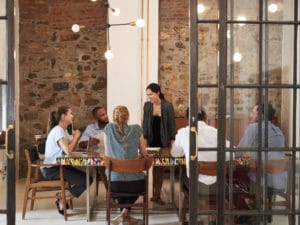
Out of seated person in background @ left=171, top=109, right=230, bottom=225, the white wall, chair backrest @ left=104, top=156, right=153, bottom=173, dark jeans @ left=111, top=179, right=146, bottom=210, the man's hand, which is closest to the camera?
seated person in background @ left=171, top=109, right=230, bottom=225

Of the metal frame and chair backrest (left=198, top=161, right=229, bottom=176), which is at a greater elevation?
the metal frame

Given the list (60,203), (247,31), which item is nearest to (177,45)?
(60,203)

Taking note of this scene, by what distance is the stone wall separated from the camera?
8469 mm

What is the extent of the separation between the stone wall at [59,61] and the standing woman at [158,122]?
2.21 meters

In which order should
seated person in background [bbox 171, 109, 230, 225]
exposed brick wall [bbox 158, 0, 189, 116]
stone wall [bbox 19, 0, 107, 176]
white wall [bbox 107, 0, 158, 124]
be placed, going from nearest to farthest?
seated person in background [bbox 171, 109, 230, 225] → white wall [bbox 107, 0, 158, 124] → stone wall [bbox 19, 0, 107, 176] → exposed brick wall [bbox 158, 0, 189, 116]

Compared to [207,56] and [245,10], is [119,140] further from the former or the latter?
[245,10]

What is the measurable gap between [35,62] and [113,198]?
385 centimetres

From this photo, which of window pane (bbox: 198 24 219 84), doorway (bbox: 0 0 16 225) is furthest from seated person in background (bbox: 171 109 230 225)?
doorway (bbox: 0 0 16 225)

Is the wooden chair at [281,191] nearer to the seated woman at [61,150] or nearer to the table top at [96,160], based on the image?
the table top at [96,160]

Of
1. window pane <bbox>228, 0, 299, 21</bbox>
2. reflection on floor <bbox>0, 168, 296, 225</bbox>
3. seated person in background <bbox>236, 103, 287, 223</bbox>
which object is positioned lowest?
reflection on floor <bbox>0, 168, 296, 225</bbox>

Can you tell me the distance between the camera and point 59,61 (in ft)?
28.0

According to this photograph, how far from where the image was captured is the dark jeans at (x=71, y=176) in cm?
586

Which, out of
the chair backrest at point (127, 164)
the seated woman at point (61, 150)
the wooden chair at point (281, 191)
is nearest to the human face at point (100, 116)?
the seated woman at point (61, 150)

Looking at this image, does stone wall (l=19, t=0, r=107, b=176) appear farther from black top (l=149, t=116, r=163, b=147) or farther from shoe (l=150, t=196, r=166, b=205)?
shoe (l=150, t=196, r=166, b=205)
